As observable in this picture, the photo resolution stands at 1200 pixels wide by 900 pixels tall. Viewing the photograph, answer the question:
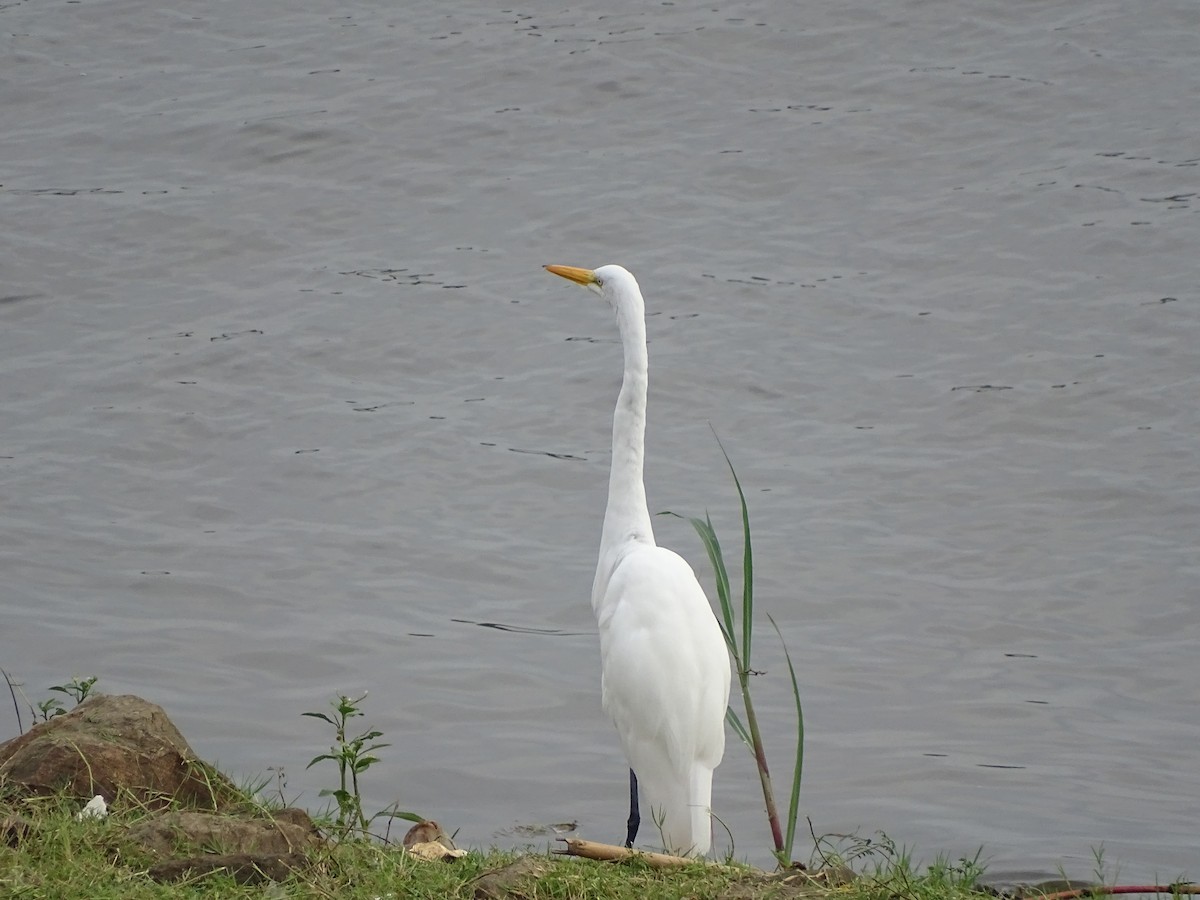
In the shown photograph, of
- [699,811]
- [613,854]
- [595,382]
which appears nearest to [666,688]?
[699,811]

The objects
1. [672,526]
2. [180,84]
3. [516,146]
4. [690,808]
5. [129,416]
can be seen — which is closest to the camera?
[690,808]

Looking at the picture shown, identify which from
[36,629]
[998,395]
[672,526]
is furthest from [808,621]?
[36,629]

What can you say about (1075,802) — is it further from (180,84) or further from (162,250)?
(180,84)

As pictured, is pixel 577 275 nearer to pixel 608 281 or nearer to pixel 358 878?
pixel 608 281

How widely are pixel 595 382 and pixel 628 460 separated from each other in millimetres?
4085

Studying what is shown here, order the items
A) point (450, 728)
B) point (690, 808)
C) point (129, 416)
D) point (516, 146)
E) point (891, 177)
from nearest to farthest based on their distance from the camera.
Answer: point (690, 808)
point (450, 728)
point (129, 416)
point (891, 177)
point (516, 146)

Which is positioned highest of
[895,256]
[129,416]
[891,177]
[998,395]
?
[891,177]

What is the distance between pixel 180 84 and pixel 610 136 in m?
3.76

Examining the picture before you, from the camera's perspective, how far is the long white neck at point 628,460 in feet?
15.4

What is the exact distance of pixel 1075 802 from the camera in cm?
518

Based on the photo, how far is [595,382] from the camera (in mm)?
8797

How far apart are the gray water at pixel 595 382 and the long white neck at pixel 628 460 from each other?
1041 millimetres

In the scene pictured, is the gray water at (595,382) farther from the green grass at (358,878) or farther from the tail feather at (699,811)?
the green grass at (358,878)

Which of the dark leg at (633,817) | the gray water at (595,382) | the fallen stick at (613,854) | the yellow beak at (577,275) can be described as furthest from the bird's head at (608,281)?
the fallen stick at (613,854)
